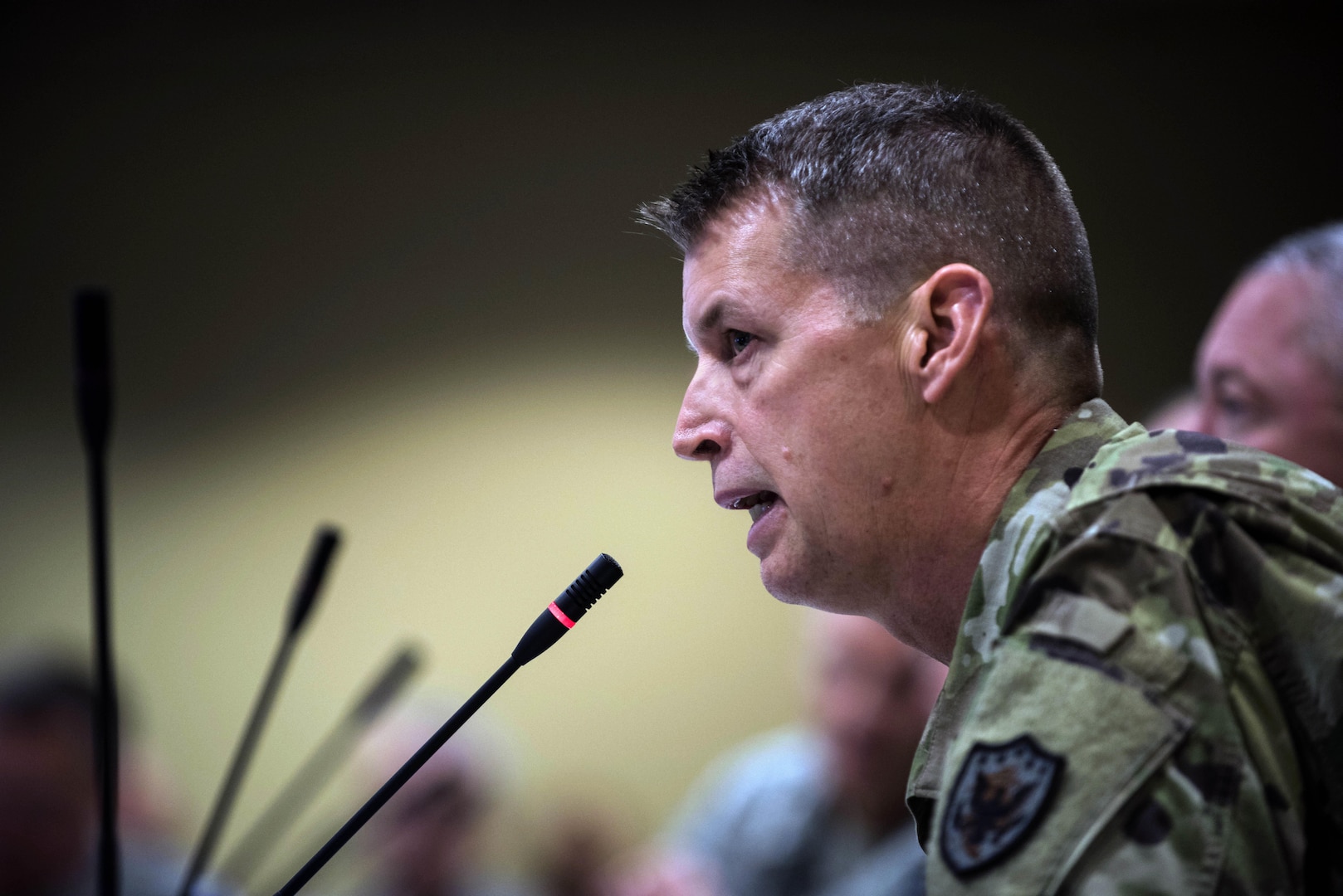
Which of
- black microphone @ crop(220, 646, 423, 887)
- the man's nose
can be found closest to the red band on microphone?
the man's nose

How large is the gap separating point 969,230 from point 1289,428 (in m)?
0.93

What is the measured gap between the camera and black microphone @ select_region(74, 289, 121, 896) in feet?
2.95

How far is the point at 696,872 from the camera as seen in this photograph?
2213 mm

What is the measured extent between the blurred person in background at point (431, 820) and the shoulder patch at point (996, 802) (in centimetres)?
200

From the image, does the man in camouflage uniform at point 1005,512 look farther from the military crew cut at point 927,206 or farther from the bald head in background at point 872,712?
the bald head in background at point 872,712

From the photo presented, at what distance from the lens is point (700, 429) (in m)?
0.98

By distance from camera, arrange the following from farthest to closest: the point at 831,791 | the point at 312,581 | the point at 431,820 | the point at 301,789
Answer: the point at 301,789 → the point at 431,820 → the point at 831,791 → the point at 312,581

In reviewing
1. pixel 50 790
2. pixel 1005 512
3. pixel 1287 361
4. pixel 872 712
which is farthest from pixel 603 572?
pixel 50 790

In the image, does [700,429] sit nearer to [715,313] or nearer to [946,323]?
[715,313]

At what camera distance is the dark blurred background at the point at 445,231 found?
341 centimetres

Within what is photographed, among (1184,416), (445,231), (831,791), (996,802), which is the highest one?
(445,231)

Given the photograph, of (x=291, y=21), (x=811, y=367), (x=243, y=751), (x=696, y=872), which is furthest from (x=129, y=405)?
(x=811, y=367)

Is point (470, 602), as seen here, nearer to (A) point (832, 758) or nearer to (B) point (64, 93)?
(A) point (832, 758)

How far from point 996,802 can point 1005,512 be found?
0.28 m
